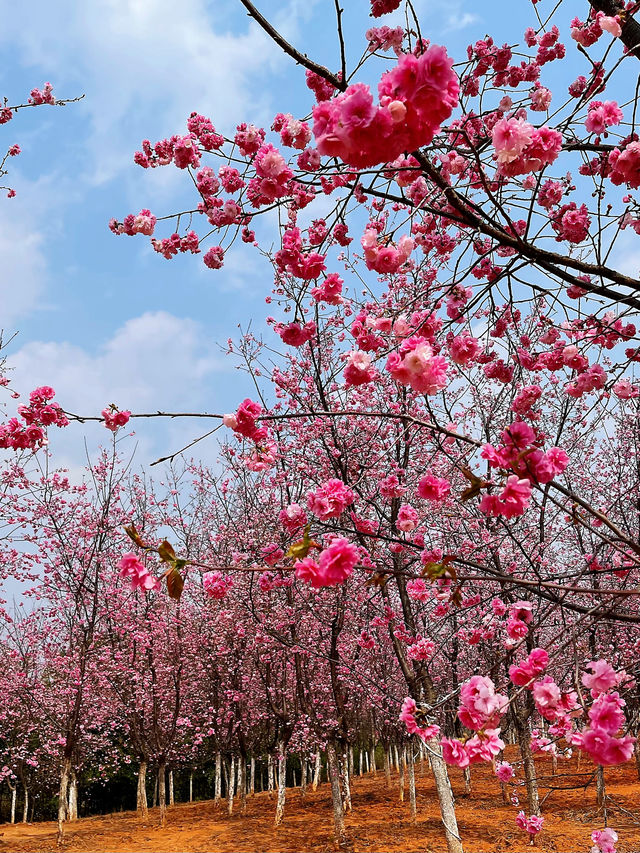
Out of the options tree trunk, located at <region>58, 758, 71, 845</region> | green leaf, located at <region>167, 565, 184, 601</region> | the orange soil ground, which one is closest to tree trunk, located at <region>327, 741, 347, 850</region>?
the orange soil ground

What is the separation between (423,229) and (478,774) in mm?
22078

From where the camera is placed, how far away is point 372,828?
1058 cm

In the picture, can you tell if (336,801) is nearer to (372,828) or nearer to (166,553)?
(372,828)

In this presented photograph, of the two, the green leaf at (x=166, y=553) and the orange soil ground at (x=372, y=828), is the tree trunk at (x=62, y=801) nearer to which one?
the orange soil ground at (x=372, y=828)

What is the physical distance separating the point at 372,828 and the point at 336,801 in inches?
81.0

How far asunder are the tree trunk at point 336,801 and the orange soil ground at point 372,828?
0.26 metres

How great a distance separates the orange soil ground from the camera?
8633 mm

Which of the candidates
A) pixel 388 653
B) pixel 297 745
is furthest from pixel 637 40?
pixel 297 745

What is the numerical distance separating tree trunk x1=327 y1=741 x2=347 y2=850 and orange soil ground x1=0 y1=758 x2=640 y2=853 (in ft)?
0.85

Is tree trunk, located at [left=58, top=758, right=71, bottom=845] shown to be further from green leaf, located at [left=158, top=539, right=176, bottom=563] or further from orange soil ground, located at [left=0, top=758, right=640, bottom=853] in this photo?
green leaf, located at [left=158, top=539, right=176, bottom=563]

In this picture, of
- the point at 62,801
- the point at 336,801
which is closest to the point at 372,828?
the point at 336,801

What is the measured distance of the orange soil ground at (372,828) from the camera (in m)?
8.63

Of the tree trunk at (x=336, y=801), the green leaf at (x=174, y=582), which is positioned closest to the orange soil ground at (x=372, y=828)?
the tree trunk at (x=336, y=801)

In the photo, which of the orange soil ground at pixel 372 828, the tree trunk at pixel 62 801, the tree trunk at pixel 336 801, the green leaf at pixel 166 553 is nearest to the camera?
the green leaf at pixel 166 553
